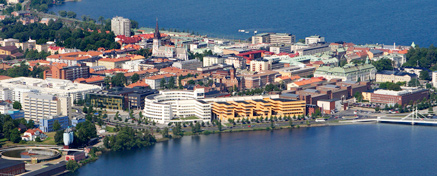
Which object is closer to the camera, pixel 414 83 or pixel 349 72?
pixel 414 83

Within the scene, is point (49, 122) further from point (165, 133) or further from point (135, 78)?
point (135, 78)

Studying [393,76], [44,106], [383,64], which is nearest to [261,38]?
Result: [383,64]

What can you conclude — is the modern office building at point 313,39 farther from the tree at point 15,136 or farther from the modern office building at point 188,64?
the tree at point 15,136

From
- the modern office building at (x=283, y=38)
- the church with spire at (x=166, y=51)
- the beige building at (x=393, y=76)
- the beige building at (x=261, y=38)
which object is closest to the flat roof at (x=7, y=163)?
the beige building at (x=393, y=76)

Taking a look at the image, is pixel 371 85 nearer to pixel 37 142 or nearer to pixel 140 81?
pixel 140 81

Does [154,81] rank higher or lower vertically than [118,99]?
higher
